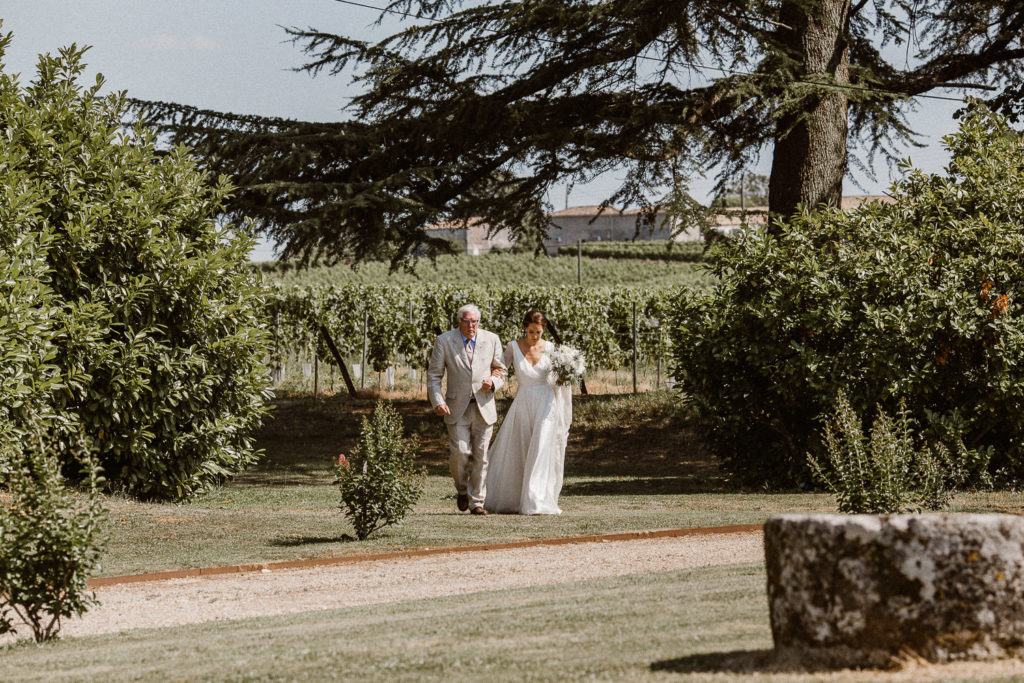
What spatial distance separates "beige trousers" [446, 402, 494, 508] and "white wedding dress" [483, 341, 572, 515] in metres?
0.31

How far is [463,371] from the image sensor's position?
1258 centimetres

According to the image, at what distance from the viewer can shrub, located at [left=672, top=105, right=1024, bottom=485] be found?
14320 millimetres

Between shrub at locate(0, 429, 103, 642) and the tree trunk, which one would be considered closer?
shrub at locate(0, 429, 103, 642)

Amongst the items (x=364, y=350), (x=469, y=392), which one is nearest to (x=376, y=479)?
(x=469, y=392)

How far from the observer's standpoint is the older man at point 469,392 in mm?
12539

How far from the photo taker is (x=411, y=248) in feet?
66.6

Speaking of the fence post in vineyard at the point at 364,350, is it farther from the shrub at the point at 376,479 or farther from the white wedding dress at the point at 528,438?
the shrub at the point at 376,479

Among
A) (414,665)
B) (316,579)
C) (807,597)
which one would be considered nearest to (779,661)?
(807,597)

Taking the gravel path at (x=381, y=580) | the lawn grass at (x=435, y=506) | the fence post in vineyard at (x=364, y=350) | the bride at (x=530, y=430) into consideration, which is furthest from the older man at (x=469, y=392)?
the fence post in vineyard at (x=364, y=350)

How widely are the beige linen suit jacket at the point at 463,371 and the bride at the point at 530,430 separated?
1.00 ft

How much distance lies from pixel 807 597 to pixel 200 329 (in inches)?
439

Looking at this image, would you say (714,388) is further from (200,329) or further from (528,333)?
(200,329)

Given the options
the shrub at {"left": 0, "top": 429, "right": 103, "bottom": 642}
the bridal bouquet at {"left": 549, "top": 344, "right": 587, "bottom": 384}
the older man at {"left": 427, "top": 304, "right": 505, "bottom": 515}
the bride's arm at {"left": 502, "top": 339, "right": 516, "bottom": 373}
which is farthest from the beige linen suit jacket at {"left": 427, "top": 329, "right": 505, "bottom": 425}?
the shrub at {"left": 0, "top": 429, "right": 103, "bottom": 642}

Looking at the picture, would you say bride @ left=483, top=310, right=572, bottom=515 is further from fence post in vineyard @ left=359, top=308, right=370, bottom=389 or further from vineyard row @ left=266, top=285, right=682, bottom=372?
vineyard row @ left=266, top=285, right=682, bottom=372
